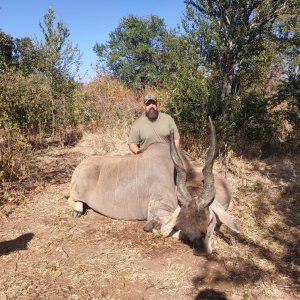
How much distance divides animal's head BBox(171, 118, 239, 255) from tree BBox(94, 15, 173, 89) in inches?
732

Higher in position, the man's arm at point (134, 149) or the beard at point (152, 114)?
the beard at point (152, 114)

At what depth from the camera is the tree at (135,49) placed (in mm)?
22750

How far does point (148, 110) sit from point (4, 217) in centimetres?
246

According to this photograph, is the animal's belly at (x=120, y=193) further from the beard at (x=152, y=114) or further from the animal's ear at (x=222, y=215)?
the animal's ear at (x=222, y=215)

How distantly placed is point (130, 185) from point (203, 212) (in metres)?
1.32

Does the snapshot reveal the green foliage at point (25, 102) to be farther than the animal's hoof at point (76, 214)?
Yes

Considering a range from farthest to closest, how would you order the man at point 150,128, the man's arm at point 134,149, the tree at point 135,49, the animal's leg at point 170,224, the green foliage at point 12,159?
1. the tree at point 135,49
2. the green foliage at point 12,159
3. the man's arm at point 134,149
4. the man at point 150,128
5. the animal's leg at point 170,224

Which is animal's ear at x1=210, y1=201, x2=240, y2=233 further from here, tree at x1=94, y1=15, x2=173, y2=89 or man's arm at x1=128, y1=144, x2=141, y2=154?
tree at x1=94, y1=15, x2=173, y2=89

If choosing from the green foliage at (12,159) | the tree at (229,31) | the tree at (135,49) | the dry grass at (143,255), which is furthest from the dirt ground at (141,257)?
the tree at (135,49)

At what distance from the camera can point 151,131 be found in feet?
18.2

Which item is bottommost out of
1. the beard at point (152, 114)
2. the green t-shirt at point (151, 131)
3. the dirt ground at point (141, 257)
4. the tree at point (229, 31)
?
the dirt ground at point (141, 257)

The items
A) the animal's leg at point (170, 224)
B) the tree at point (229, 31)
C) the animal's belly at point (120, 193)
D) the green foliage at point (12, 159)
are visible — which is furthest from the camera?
the tree at point (229, 31)

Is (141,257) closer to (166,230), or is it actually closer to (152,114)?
(166,230)

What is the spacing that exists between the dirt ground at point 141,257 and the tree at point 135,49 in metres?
17.8
